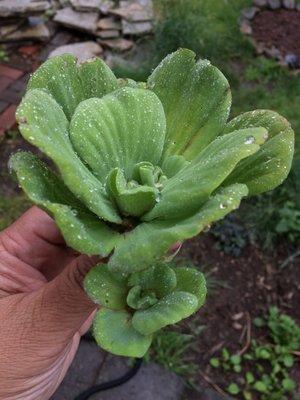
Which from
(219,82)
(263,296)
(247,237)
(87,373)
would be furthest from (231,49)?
(219,82)

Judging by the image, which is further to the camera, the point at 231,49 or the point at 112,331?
the point at 231,49

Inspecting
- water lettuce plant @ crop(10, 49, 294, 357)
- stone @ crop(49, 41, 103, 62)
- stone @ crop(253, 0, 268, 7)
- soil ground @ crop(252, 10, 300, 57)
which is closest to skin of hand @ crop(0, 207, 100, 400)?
water lettuce plant @ crop(10, 49, 294, 357)

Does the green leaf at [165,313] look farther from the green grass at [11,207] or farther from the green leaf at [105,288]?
the green grass at [11,207]

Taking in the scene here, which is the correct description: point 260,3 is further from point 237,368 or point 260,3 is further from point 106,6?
point 237,368

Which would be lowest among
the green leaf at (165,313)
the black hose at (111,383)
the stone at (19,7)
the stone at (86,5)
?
the black hose at (111,383)

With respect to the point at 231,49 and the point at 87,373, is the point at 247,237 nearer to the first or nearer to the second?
the point at 87,373

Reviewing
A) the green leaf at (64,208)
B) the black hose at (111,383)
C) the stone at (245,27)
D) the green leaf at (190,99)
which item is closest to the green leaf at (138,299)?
the green leaf at (64,208)

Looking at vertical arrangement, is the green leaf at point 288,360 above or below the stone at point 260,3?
below
